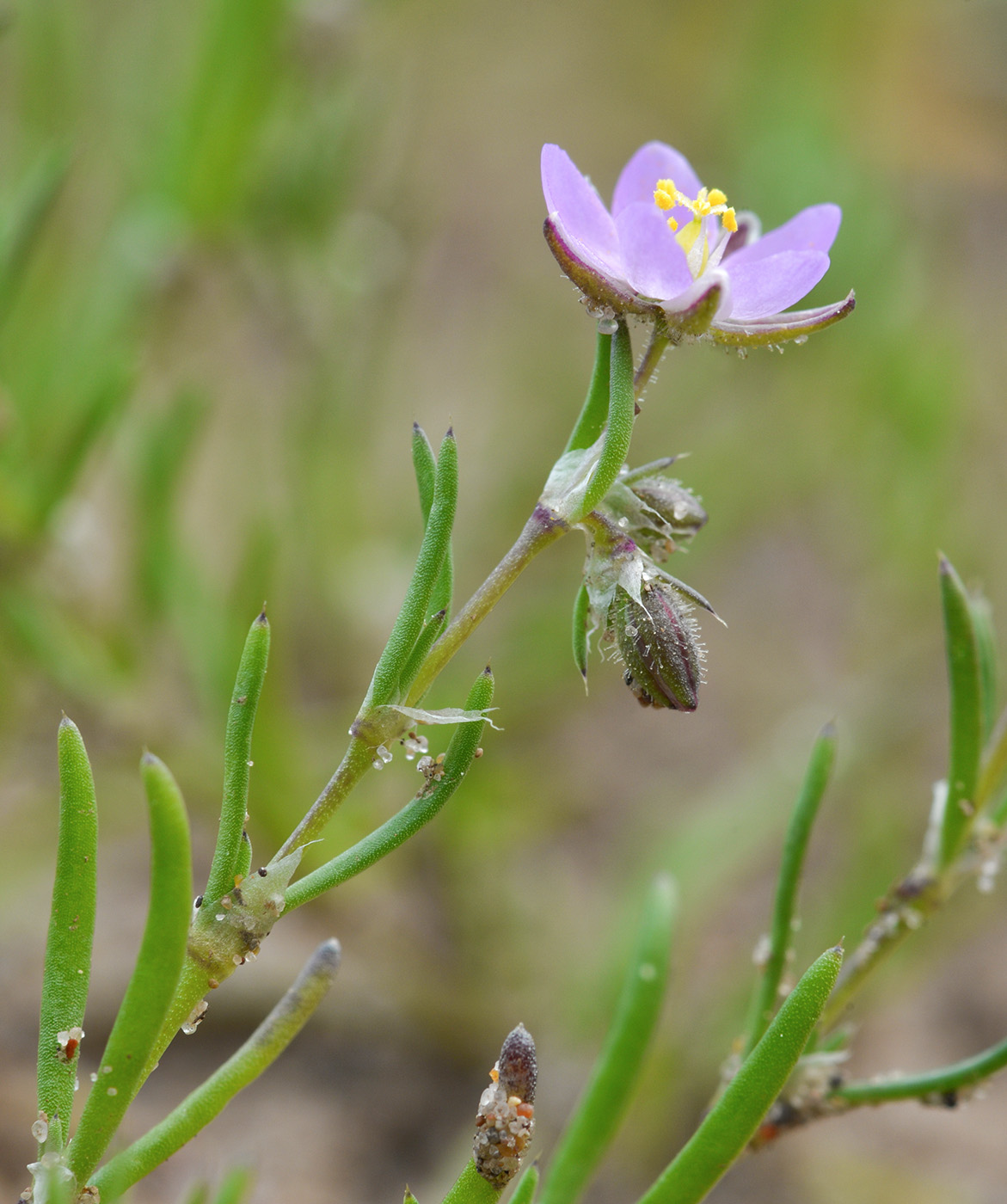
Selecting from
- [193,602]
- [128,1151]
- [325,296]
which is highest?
[325,296]

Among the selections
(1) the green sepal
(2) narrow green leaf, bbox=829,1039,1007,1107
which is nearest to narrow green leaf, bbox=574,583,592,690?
(1) the green sepal

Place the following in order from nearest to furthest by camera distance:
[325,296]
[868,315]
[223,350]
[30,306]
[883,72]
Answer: [30,306] → [325,296] → [868,315] → [223,350] → [883,72]

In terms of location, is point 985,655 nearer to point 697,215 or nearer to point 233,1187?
point 697,215

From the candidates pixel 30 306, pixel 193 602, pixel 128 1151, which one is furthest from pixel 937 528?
pixel 128 1151

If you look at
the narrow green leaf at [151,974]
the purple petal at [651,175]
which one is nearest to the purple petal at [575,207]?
the purple petal at [651,175]

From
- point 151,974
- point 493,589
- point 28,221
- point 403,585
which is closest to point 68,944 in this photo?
point 151,974

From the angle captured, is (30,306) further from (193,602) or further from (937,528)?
(937,528)

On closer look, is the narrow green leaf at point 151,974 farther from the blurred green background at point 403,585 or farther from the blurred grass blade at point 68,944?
the blurred green background at point 403,585
